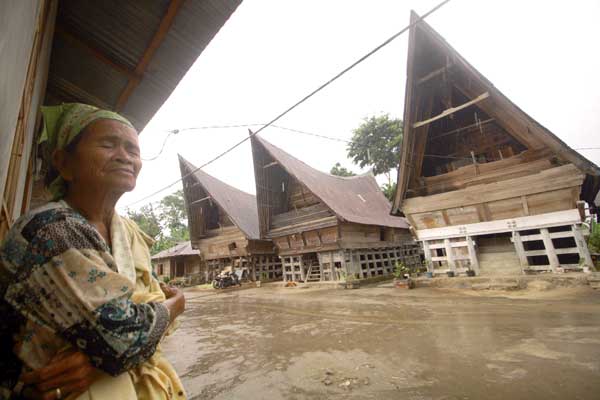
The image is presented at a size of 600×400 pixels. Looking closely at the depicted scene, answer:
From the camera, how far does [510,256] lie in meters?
8.38

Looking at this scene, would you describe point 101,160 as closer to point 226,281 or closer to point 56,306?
point 56,306

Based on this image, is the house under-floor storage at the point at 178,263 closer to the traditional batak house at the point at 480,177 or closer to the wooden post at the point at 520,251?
the traditional batak house at the point at 480,177

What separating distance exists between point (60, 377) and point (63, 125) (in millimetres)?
1008

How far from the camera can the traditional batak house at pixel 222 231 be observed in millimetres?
17594

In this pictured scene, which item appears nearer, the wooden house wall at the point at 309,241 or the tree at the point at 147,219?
the wooden house wall at the point at 309,241

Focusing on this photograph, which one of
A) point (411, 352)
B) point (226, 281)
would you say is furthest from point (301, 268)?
point (411, 352)

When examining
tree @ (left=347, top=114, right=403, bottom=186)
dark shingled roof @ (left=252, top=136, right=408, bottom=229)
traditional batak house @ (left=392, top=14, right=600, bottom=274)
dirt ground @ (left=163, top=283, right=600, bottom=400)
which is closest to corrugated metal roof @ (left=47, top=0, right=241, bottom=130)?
dirt ground @ (left=163, top=283, right=600, bottom=400)

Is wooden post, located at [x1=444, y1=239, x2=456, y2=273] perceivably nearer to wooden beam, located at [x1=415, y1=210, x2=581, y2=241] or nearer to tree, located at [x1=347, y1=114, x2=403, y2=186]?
wooden beam, located at [x1=415, y1=210, x2=581, y2=241]

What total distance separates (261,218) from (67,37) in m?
12.6

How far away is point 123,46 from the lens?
128 inches

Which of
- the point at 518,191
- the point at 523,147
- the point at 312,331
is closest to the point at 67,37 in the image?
the point at 312,331

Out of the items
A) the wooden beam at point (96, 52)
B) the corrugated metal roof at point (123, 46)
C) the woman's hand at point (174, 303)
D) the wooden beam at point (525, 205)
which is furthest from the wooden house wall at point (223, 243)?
the woman's hand at point (174, 303)

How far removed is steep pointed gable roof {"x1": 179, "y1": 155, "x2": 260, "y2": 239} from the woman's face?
1584 centimetres

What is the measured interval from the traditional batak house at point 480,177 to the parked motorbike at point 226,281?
35.3 ft
